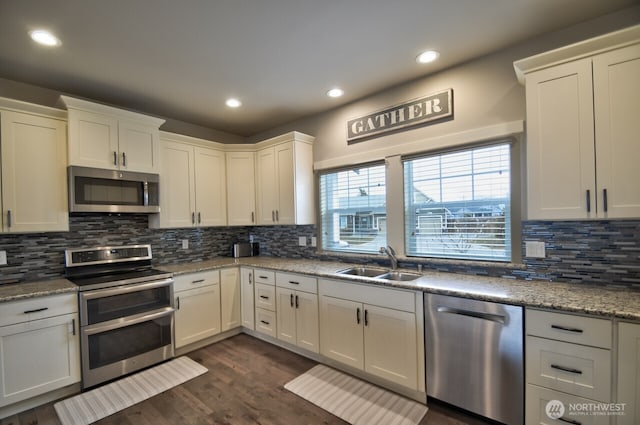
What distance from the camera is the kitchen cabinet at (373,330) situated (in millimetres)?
2164

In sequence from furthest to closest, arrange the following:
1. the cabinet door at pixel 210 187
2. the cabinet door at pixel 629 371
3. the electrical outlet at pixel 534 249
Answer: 1. the cabinet door at pixel 210 187
2. the electrical outlet at pixel 534 249
3. the cabinet door at pixel 629 371

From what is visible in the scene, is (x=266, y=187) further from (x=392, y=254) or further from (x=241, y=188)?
(x=392, y=254)

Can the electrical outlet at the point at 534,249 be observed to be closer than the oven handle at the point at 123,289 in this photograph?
Yes

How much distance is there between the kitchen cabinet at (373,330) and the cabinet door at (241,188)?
1.62 m

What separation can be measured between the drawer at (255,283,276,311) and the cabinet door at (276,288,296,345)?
66 millimetres

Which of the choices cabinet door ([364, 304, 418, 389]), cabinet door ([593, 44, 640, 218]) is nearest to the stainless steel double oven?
cabinet door ([364, 304, 418, 389])

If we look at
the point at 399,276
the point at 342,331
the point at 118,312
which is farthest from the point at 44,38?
the point at 399,276

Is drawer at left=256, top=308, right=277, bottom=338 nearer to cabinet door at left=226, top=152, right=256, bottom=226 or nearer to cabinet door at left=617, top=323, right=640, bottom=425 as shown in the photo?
cabinet door at left=226, top=152, right=256, bottom=226

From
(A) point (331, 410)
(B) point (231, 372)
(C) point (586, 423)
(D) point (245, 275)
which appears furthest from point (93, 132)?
(C) point (586, 423)

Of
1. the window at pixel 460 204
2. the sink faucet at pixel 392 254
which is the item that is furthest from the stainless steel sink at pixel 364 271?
the window at pixel 460 204

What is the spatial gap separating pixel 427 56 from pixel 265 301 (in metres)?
2.86

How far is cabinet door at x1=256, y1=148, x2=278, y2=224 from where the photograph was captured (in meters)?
3.61

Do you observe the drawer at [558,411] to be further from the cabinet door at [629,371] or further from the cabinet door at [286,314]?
the cabinet door at [286,314]

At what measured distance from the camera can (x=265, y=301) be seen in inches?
127
